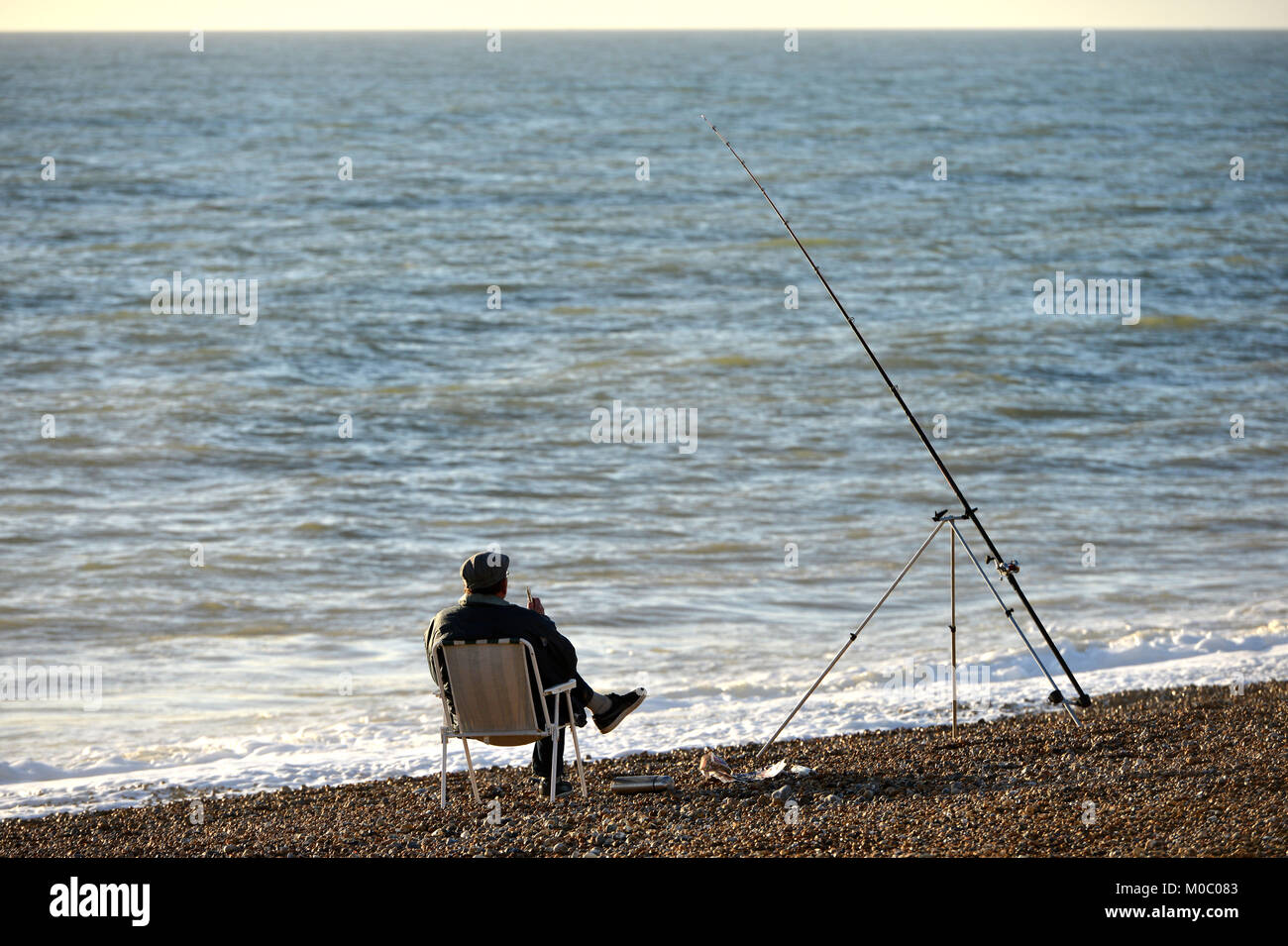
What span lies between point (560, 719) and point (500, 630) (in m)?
0.43

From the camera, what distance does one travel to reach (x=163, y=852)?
4.68 m

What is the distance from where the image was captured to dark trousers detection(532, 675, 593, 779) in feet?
16.3

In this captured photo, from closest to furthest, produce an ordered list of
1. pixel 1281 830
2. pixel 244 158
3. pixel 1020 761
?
1. pixel 1281 830
2. pixel 1020 761
3. pixel 244 158

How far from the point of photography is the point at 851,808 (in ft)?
15.5

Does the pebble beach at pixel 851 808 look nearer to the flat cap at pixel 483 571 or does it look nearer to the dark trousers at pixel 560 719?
the dark trousers at pixel 560 719

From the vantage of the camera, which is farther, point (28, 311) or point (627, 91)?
point (627, 91)

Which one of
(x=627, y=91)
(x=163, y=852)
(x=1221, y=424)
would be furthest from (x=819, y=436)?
(x=627, y=91)

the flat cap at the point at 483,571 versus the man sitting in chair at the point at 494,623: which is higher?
the flat cap at the point at 483,571

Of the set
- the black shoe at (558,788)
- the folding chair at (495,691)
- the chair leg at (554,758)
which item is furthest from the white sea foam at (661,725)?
Answer: the folding chair at (495,691)

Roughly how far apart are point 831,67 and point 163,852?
83716mm

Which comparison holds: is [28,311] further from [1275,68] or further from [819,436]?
[1275,68]

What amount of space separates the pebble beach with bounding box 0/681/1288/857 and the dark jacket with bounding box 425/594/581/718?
0.54 meters

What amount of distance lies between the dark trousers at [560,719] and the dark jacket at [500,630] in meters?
0.10

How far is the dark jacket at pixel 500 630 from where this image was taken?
4820mm
